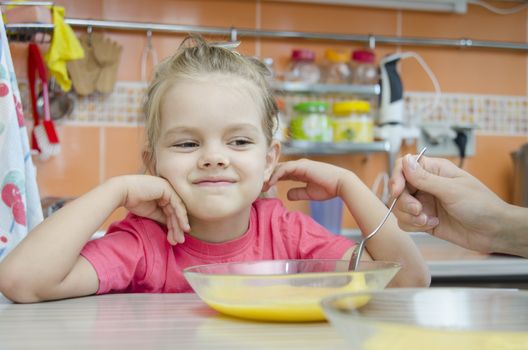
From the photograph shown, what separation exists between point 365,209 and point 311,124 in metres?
0.96

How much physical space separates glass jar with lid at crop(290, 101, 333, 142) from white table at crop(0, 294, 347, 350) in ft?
4.30

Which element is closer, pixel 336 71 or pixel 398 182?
pixel 398 182

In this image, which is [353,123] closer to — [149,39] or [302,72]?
[302,72]

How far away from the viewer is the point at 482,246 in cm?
100

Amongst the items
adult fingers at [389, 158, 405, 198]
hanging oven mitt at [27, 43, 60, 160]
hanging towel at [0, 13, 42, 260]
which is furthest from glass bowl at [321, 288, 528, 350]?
hanging oven mitt at [27, 43, 60, 160]

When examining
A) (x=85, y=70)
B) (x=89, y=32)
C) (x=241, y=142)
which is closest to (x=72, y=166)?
(x=85, y=70)

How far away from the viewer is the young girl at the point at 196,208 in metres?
0.92

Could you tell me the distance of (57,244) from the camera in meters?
0.90

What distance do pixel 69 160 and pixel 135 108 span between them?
257 millimetres

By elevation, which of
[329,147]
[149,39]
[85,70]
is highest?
[149,39]

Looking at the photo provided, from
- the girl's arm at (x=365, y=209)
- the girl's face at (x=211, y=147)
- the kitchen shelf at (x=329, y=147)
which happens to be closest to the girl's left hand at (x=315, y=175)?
the girl's arm at (x=365, y=209)

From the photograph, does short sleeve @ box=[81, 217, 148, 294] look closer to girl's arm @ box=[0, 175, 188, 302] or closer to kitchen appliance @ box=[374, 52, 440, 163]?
girl's arm @ box=[0, 175, 188, 302]

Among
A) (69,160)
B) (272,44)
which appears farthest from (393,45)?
(69,160)

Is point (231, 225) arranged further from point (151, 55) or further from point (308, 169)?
point (151, 55)
